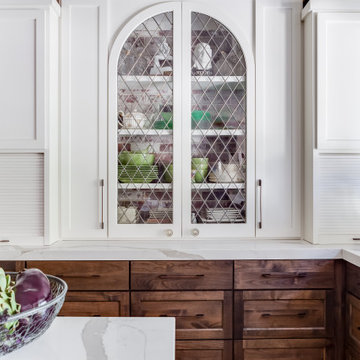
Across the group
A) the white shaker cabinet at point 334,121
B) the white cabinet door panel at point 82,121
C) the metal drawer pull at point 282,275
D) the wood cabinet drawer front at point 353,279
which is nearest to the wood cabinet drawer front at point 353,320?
the wood cabinet drawer front at point 353,279

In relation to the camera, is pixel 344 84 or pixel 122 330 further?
pixel 344 84

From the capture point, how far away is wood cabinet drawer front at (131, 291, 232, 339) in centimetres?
204

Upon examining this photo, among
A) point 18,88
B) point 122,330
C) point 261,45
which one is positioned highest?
point 261,45

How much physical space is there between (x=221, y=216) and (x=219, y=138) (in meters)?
0.45

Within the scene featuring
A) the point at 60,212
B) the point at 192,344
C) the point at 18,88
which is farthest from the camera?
the point at 60,212

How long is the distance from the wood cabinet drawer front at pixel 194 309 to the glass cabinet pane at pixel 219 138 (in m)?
0.47

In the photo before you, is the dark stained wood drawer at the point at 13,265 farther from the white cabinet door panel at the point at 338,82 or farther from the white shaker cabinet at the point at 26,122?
the white cabinet door panel at the point at 338,82

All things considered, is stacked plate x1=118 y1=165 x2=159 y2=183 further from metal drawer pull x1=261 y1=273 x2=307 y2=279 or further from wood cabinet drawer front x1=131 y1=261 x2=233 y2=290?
metal drawer pull x1=261 y1=273 x2=307 y2=279

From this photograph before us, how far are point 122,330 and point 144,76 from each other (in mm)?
1661

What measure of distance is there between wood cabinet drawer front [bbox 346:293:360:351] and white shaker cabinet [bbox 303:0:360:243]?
1.14 ft

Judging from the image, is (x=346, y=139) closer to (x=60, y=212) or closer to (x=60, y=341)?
(x=60, y=212)

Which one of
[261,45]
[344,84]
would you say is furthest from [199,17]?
[344,84]

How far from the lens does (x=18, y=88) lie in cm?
218

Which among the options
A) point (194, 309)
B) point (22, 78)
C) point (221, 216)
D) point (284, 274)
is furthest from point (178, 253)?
point (22, 78)
